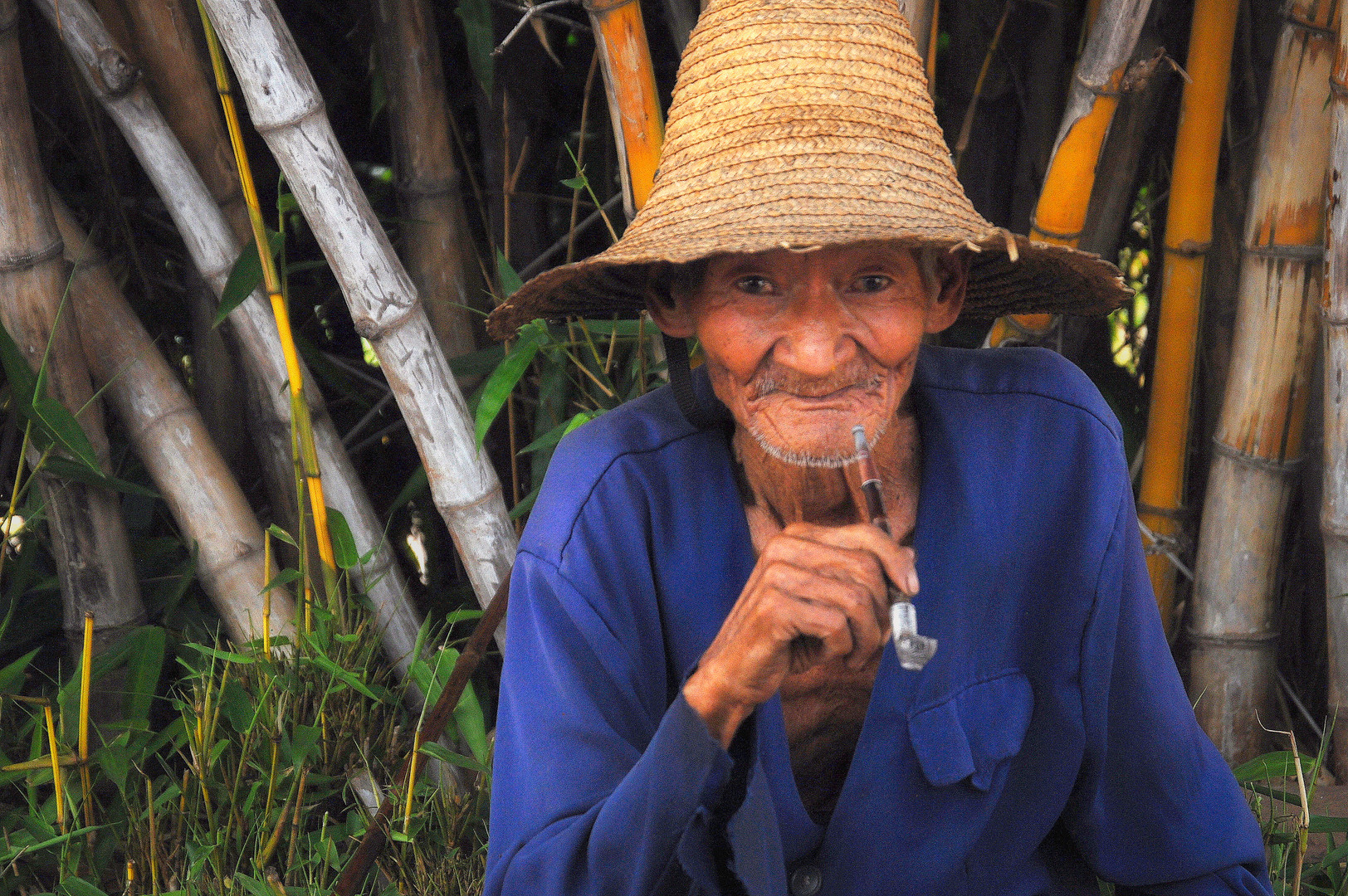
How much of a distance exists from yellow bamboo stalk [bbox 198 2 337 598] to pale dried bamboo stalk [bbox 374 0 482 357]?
12.2 inches

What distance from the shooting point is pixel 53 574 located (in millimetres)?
2256

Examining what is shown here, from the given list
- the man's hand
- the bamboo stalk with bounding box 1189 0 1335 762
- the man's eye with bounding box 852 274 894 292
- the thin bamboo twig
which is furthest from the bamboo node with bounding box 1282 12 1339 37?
the thin bamboo twig

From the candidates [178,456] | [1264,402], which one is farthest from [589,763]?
[1264,402]

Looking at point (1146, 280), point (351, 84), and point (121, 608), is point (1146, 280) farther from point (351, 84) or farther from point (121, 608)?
point (121, 608)

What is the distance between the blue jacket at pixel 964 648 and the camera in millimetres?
1365

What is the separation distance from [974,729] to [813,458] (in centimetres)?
38

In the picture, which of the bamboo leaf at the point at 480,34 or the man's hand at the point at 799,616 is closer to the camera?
the man's hand at the point at 799,616

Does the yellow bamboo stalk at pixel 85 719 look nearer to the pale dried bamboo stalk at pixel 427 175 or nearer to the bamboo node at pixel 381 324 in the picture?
the bamboo node at pixel 381 324

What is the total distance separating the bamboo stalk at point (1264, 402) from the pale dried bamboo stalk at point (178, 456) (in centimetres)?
154

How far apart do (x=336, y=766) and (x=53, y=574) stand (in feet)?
2.33

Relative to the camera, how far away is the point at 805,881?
141 cm

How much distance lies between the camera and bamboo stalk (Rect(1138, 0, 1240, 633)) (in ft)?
6.58

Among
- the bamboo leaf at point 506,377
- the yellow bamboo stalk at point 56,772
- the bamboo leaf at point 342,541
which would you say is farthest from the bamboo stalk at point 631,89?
the yellow bamboo stalk at point 56,772

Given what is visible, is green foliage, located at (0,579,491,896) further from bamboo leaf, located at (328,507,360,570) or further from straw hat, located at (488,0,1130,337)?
straw hat, located at (488,0,1130,337)
